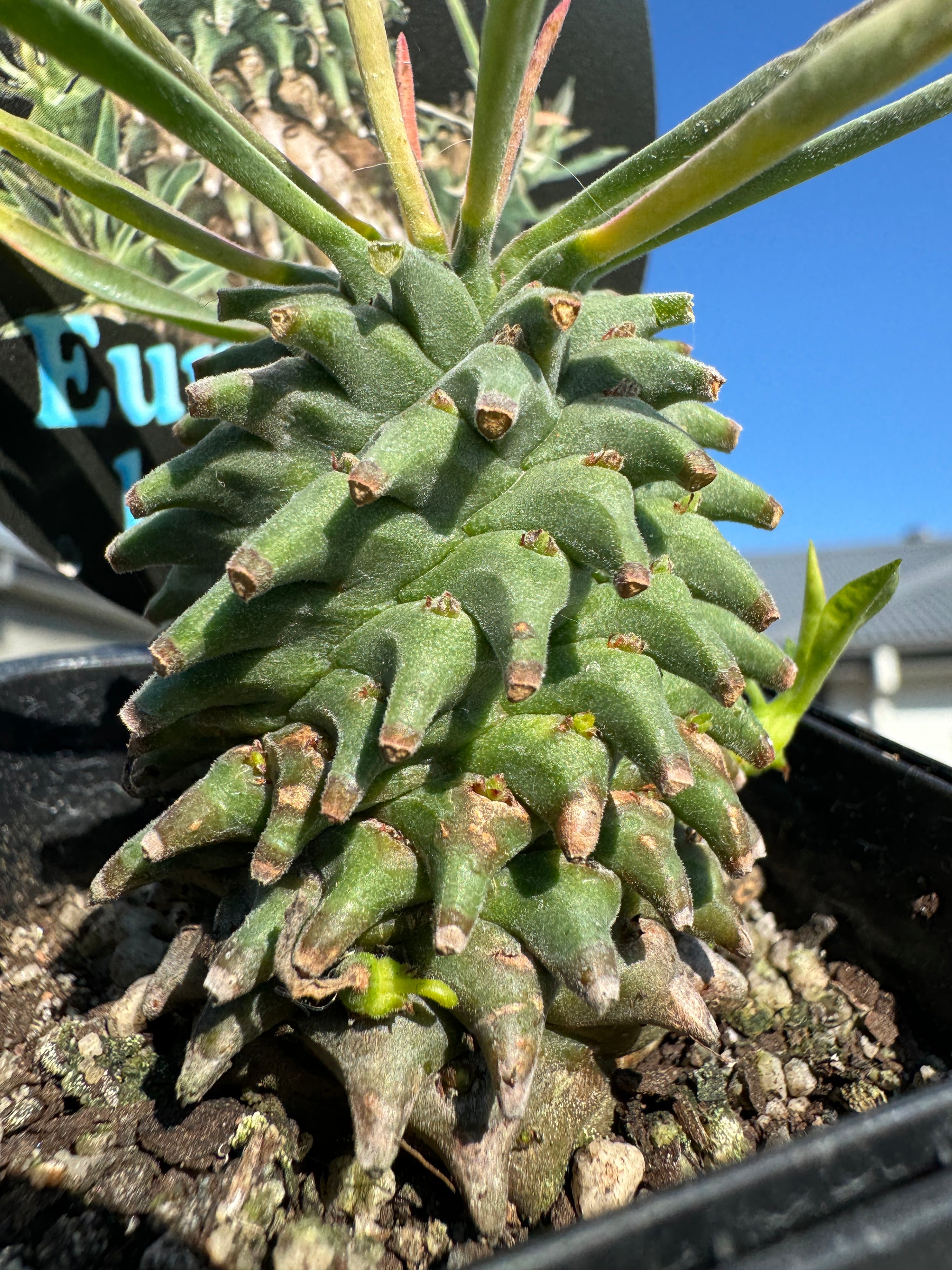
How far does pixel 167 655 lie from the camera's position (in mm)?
715

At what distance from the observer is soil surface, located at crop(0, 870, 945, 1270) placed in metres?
0.74

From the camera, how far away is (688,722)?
33.6 inches

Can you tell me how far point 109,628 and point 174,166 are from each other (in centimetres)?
607

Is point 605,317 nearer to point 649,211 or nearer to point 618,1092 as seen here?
point 649,211

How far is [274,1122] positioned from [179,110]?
0.92 m

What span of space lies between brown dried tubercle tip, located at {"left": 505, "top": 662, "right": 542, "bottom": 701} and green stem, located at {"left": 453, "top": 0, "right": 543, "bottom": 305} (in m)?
0.40

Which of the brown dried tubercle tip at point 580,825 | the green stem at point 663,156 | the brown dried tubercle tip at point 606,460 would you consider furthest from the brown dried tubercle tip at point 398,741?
the green stem at point 663,156

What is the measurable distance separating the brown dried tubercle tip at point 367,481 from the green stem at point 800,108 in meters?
0.30

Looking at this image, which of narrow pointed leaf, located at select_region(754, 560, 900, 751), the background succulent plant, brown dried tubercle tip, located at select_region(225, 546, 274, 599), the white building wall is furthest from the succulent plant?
the white building wall

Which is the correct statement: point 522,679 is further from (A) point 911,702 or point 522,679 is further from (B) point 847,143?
(A) point 911,702

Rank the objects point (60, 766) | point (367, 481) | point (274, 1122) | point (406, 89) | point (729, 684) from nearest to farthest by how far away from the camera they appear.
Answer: point (367, 481)
point (729, 684)
point (274, 1122)
point (406, 89)
point (60, 766)

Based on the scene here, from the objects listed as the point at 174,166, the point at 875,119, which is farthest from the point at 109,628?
the point at 875,119

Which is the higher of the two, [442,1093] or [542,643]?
[542,643]

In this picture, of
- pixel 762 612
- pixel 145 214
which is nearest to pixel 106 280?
pixel 145 214
